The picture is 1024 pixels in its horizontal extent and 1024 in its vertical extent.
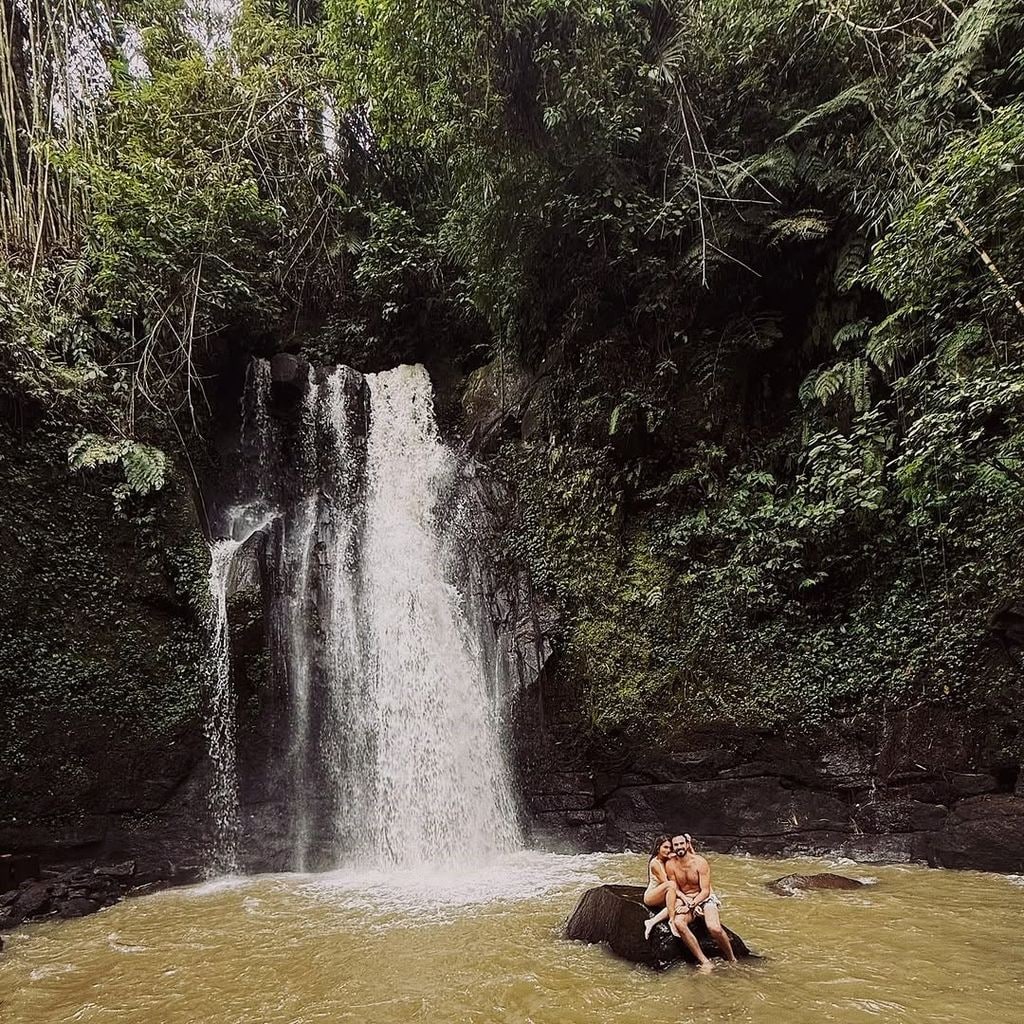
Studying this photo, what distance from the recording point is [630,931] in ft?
15.0

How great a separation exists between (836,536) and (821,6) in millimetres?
6873

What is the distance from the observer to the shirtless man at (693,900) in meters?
4.37

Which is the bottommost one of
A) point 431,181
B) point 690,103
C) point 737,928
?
point 737,928

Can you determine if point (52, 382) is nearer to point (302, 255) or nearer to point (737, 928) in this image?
point (302, 255)

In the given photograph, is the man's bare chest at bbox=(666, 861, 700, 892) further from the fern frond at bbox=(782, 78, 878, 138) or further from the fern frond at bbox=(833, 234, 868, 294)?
the fern frond at bbox=(782, 78, 878, 138)

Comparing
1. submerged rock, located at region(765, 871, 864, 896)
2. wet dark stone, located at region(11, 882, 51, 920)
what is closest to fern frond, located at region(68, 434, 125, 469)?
wet dark stone, located at region(11, 882, 51, 920)

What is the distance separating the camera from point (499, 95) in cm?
869

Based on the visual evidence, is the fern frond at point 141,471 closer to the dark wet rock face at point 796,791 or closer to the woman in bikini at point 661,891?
the dark wet rock face at point 796,791

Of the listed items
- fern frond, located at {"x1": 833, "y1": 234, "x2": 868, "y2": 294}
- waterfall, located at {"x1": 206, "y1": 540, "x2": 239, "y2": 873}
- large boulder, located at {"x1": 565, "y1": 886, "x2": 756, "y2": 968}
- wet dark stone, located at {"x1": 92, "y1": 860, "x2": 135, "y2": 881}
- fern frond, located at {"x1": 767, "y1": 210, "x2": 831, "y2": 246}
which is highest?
fern frond, located at {"x1": 767, "y1": 210, "x2": 831, "y2": 246}

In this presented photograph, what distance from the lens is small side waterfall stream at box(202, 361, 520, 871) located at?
8578 millimetres

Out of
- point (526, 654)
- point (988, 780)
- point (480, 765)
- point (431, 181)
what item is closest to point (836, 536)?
point (988, 780)

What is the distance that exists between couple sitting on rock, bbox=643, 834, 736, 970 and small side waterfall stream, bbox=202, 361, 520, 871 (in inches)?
166

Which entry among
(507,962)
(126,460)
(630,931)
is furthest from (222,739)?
(630,931)

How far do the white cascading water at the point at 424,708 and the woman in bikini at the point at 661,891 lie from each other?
4.14 metres
